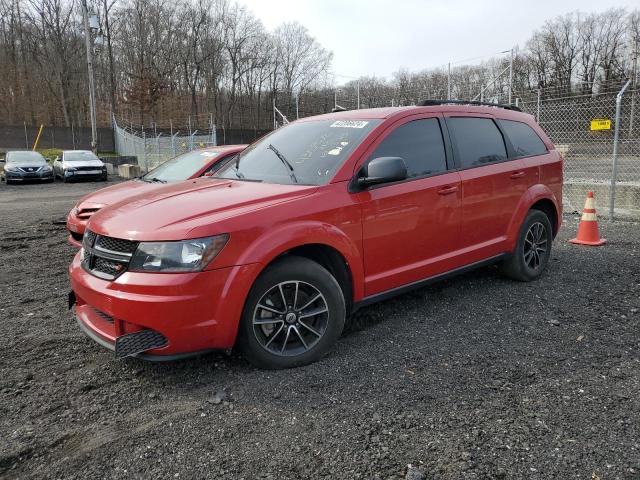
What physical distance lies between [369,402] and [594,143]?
1167cm

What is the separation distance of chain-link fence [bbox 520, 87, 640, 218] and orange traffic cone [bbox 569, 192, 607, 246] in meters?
2.52

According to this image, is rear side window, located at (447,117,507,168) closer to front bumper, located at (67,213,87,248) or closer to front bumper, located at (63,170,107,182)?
front bumper, located at (67,213,87,248)

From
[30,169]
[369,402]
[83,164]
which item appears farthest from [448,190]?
[30,169]

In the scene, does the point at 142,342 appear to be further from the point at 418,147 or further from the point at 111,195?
the point at 111,195

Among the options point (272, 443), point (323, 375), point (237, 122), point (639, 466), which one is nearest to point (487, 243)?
point (323, 375)

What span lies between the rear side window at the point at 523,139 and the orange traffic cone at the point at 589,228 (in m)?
1.97

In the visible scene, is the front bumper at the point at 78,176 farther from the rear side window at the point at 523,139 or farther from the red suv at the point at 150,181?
the rear side window at the point at 523,139

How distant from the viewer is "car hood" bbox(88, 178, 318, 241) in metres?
3.01

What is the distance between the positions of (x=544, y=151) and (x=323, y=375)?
3653 millimetres

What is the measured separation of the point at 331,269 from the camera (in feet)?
11.8

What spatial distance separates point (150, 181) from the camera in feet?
25.4

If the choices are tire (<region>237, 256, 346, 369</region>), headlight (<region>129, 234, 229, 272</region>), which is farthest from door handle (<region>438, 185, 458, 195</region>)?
headlight (<region>129, 234, 229, 272</region>)

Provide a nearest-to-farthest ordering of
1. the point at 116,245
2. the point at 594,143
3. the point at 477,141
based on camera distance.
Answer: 1. the point at 116,245
2. the point at 477,141
3. the point at 594,143

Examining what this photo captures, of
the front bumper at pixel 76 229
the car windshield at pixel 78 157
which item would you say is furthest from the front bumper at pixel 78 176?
the front bumper at pixel 76 229
